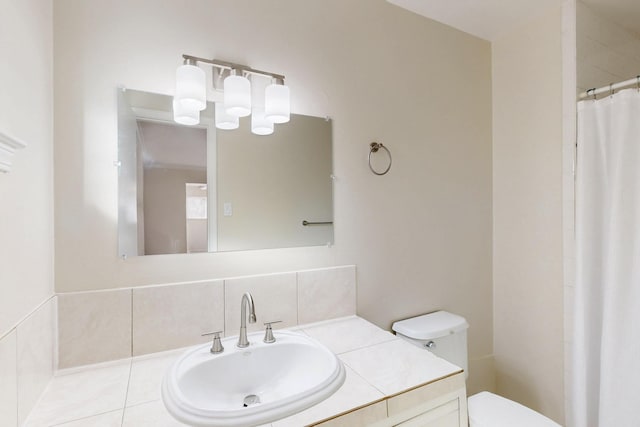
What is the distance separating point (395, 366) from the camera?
1064mm

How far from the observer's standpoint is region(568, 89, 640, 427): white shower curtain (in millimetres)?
1403

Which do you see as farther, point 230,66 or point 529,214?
point 529,214

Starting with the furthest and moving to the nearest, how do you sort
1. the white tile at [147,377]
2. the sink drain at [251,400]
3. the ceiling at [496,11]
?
the ceiling at [496,11] → the sink drain at [251,400] → the white tile at [147,377]

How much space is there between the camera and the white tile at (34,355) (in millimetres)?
787

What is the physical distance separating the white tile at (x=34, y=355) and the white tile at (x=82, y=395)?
27 mm

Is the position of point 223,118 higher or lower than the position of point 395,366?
higher

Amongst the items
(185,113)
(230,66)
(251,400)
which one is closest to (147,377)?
(251,400)

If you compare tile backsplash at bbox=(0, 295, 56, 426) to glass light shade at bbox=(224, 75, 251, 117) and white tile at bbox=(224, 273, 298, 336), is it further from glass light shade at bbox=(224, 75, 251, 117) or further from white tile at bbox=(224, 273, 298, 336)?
glass light shade at bbox=(224, 75, 251, 117)

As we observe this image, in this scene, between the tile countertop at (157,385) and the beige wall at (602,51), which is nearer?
the tile countertop at (157,385)

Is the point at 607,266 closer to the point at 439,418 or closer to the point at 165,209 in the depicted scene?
the point at 439,418

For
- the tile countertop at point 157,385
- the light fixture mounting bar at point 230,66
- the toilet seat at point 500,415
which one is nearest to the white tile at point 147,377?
the tile countertop at point 157,385

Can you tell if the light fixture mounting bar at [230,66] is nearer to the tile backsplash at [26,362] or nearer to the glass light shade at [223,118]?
the glass light shade at [223,118]

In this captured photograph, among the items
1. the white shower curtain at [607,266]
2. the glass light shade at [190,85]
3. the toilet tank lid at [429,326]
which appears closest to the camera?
the glass light shade at [190,85]

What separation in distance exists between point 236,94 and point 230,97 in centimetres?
3
